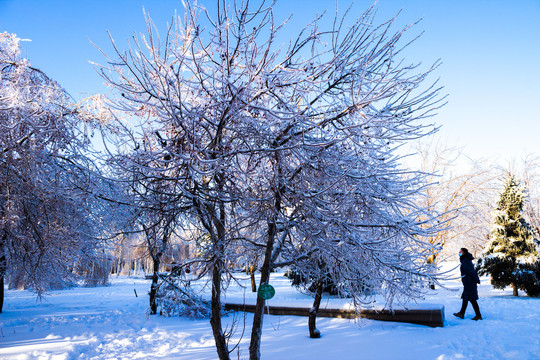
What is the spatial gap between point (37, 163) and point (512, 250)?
1755 centimetres

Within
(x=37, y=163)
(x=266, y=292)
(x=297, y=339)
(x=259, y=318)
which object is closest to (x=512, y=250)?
(x=297, y=339)

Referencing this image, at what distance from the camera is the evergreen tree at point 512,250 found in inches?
559

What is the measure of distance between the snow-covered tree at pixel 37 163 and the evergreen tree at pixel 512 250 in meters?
16.0

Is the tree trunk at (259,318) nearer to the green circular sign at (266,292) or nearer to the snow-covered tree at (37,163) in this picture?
the green circular sign at (266,292)

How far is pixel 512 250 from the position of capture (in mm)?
15078

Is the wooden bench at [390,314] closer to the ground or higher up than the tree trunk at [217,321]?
closer to the ground

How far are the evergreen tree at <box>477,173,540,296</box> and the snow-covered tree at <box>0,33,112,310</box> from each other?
16.0 metres

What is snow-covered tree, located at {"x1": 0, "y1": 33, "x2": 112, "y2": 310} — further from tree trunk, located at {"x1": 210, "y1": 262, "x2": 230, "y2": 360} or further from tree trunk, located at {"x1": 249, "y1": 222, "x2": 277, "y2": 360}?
tree trunk, located at {"x1": 249, "y1": 222, "x2": 277, "y2": 360}

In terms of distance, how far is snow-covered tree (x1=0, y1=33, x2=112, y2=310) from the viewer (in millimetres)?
5273

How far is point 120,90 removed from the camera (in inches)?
146

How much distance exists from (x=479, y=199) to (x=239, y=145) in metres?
22.8

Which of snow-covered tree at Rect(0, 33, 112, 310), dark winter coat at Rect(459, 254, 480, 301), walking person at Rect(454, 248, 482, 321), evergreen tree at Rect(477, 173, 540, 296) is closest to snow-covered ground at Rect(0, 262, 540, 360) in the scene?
walking person at Rect(454, 248, 482, 321)

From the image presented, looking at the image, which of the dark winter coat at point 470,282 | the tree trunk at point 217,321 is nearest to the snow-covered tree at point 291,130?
the tree trunk at point 217,321

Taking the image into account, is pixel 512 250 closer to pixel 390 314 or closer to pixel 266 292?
pixel 390 314
